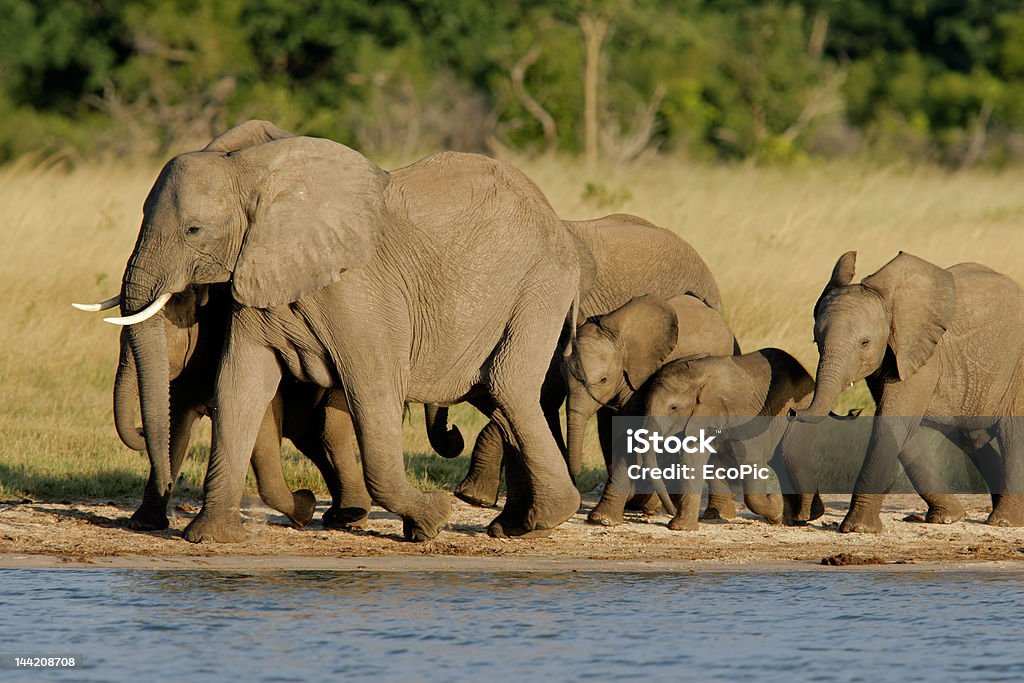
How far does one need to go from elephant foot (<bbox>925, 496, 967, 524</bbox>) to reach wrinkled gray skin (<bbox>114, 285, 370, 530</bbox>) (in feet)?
8.71

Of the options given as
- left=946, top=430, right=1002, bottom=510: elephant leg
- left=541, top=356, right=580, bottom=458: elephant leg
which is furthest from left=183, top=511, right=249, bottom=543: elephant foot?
left=946, top=430, right=1002, bottom=510: elephant leg

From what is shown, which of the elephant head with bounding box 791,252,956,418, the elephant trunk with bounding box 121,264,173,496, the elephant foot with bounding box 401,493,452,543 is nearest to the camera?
the elephant trunk with bounding box 121,264,173,496

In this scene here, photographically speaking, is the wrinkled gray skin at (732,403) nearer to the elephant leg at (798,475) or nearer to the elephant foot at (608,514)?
the elephant leg at (798,475)

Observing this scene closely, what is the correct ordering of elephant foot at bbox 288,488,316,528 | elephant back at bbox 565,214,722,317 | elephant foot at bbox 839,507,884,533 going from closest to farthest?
elephant foot at bbox 288,488,316,528 < elephant foot at bbox 839,507,884,533 < elephant back at bbox 565,214,722,317

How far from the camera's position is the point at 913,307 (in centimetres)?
830

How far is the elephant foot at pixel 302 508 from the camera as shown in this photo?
828cm

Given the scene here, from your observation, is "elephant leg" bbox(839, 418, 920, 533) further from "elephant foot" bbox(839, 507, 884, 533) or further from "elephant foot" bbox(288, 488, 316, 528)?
"elephant foot" bbox(288, 488, 316, 528)

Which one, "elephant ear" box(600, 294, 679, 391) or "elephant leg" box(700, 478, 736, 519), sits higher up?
"elephant ear" box(600, 294, 679, 391)

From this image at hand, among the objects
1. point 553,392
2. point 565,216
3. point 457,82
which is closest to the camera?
point 553,392

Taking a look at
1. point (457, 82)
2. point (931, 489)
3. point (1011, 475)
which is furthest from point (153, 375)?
point (457, 82)

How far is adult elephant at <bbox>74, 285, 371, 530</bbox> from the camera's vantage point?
8008 mm

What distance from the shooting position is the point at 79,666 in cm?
632

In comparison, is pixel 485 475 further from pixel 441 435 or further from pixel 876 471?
pixel 876 471

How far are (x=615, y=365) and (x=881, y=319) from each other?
1.20m
